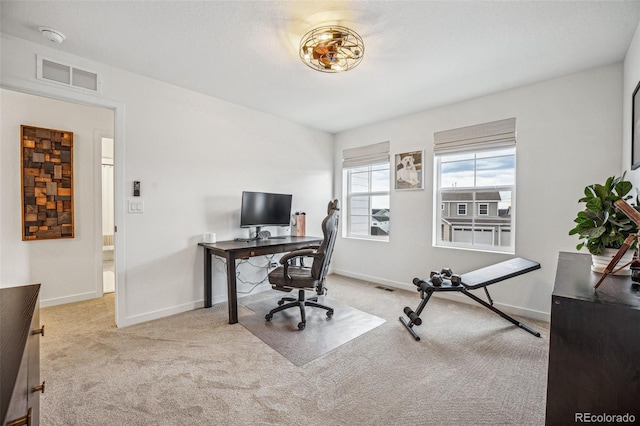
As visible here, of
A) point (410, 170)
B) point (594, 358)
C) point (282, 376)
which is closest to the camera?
point (594, 358)

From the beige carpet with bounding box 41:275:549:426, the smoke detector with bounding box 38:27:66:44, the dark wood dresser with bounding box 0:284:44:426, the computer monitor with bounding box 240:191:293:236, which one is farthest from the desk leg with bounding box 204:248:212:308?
the smoke detector with bounding box 38:27:66:44

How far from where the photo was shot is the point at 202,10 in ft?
6.20

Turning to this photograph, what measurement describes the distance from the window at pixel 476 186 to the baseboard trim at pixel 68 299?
14.6 ft

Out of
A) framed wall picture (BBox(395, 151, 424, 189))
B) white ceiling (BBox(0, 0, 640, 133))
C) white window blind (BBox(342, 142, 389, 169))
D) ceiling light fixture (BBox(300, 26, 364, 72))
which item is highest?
white ceiling (BBox(0, 0, 640, 133))

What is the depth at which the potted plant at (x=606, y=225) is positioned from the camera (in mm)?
1536

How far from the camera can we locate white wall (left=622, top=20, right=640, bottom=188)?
2.05 m

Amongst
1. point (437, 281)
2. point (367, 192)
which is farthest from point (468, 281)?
point (367, 192)

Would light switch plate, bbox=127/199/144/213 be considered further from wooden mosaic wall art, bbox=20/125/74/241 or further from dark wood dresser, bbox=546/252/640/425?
dark wood dresser, bbox=546/252/640/425

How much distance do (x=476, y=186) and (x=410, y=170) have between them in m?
0.86

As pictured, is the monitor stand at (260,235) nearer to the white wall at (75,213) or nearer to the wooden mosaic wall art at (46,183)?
the white wall at (75,213)

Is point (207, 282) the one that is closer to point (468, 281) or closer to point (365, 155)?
point (468, 281)

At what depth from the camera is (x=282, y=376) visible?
1953 mm

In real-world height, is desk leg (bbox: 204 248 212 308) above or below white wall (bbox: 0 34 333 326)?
below

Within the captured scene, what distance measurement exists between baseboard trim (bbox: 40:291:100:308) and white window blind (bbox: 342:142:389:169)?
13.0 feet
